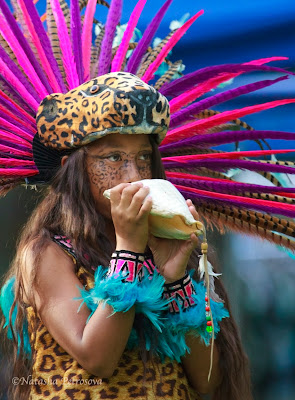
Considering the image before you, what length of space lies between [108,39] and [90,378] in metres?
1.15

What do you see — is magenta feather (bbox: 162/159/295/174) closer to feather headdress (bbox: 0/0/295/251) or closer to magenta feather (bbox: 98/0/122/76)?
feather headdress (bbox: 0/0/295/251)

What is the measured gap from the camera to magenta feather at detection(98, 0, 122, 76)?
217cm

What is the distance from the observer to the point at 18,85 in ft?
6.83

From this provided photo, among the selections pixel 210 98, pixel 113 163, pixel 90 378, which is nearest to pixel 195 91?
pixel 210 98

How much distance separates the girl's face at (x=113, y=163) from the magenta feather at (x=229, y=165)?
29cm

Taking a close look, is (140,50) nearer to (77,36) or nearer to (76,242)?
(77,36)

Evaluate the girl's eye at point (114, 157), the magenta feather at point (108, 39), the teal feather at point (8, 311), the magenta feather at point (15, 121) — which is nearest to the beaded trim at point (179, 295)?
the girl's eye at point (114, 157)

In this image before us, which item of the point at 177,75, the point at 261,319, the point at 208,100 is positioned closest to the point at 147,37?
the point at 177,75

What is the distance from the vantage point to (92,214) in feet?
6.08

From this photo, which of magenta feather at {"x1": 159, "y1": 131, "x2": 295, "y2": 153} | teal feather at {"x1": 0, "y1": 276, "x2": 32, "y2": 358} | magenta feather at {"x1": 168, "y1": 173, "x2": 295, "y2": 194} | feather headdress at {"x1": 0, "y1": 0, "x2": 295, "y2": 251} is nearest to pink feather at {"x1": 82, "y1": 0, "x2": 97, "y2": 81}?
feather headdress at {"x1": 0, "y1": 0, "x2": 295, "y2": 251}

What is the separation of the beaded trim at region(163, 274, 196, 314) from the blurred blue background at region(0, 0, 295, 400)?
2.46ft

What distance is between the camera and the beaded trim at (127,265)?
5.27 ft

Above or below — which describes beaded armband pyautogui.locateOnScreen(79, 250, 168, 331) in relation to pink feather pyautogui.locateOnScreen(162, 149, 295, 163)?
below

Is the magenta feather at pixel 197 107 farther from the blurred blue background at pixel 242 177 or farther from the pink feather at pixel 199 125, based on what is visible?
the blurred blue background at pixel 242 177
